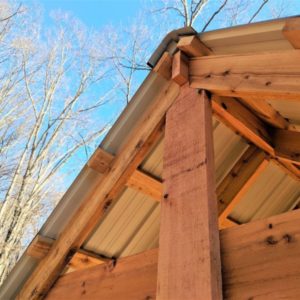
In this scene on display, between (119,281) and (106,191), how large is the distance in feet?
2.10

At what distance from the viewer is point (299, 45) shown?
5.49 feet

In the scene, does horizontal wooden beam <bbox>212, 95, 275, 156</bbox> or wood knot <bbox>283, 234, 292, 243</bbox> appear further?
horizontal wooden beam <bbox>212, 95, 275, 156</bbox>

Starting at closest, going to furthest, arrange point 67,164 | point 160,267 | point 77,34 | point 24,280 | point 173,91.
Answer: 1. point 160,267
2. point 173,91
3. point 24,280
4. point 67,164
5. point 77,34

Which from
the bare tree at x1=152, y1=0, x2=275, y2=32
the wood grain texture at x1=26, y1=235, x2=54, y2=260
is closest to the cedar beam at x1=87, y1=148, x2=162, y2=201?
the wood grain texture at x1=26, y1=235, x2=54, y2=260

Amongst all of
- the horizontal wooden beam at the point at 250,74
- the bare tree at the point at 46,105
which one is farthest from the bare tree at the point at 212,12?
the horizontal wooden beam at the point at 250,74

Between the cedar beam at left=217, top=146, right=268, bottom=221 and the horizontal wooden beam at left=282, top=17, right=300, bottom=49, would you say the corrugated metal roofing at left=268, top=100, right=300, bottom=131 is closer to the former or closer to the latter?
the cedar beam at left=217, top=146, right=268, bottom=221

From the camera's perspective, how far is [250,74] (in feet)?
6.36

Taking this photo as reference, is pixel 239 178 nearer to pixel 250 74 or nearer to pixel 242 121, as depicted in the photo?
pixel 242 121

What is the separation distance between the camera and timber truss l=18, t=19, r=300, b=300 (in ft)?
4.99

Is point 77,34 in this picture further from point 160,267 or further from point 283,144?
point 160,267

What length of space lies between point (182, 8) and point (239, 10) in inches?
62.6

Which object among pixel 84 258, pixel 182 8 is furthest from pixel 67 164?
pixel 84 258

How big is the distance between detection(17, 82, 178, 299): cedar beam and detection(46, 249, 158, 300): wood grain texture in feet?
0.72

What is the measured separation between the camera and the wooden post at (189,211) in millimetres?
1589
